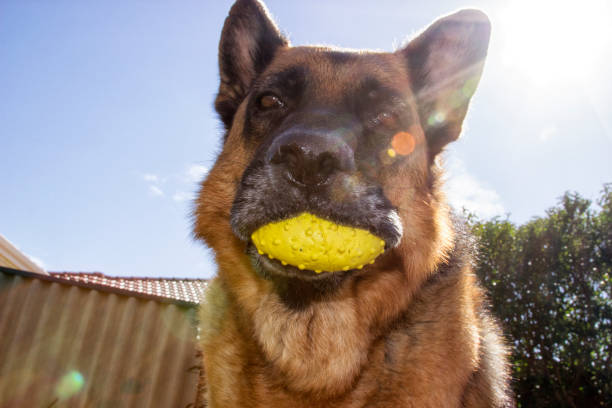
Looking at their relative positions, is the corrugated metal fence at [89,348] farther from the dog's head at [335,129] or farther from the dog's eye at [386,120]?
the dog's eye at [386,120]

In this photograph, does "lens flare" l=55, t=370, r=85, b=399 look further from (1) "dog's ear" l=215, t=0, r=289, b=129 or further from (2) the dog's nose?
(2) the dog's nose

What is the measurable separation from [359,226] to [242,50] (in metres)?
2.20

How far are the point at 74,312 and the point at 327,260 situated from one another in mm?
9106

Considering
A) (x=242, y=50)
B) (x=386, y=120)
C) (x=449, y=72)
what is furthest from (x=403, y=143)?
(x=242, y=50)

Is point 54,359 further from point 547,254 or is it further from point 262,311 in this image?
point 547,254

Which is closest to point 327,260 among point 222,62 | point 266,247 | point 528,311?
point 266,247

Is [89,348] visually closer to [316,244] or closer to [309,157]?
[316,244]

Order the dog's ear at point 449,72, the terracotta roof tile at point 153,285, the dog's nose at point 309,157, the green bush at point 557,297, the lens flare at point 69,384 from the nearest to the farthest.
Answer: the dog's nose at point 309,157
the dog's ear at point 449,72
the lens flare at point 69,384
the terracotta roof tile at point 153,285
the green bush at point 557,297

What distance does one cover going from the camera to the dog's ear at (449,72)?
2836mm

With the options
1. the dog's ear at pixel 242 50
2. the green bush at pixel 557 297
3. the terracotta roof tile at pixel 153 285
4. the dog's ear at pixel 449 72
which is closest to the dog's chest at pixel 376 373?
the dog's ear at pixel 449 72

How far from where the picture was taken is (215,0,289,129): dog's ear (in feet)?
11.0

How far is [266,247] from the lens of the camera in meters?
2.12

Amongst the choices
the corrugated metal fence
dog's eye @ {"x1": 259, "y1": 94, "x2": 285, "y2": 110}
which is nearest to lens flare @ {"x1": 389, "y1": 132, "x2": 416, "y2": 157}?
dog's eye @ {"x1": 259, "y1": 94, "x2": 285, "y2": 110}

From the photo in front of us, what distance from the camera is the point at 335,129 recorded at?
2.24 metres
